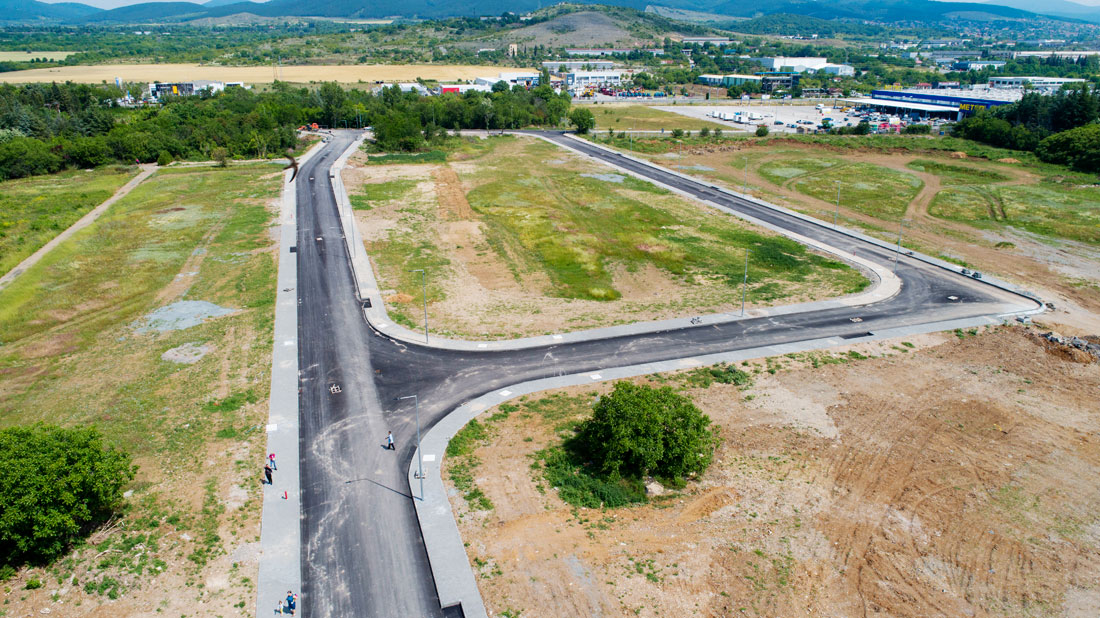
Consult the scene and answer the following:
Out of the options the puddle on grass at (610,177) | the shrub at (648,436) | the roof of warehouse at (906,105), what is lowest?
the shrub at (648,436)

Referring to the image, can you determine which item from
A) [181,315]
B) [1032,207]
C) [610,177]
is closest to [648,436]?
[181,315]

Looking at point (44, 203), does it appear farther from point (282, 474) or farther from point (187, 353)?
point (282, 474)

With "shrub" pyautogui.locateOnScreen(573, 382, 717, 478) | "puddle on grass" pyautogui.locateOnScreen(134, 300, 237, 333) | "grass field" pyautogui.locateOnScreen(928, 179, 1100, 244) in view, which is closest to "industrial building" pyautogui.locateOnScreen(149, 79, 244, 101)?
"puddle on grass" pyautogui.locateOnScreen(134, 300, 237, 333)

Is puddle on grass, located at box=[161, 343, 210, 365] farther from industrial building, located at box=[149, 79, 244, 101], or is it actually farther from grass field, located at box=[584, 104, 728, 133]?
industrial building, located at box=[149, 79, 244, 101]

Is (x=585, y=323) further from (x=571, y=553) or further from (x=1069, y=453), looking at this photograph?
(x=1069, y=453)

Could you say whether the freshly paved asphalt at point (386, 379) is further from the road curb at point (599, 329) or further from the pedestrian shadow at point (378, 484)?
the road curb at point (599, 329)

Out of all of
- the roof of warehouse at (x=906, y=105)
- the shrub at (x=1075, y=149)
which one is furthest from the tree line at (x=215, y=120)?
the shrub at (x=1075, y=149)
